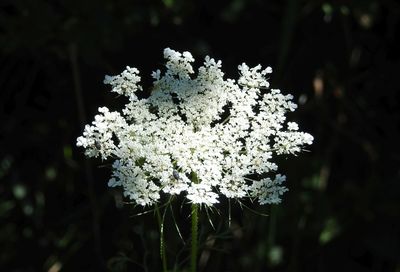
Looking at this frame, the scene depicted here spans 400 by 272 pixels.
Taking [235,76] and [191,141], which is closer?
[191,141]

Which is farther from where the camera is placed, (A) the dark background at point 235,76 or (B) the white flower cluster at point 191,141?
(A) the dark background at point 235,76

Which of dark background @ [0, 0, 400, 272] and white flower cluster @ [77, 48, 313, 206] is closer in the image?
white flower cluster @ [77, 48, 313, 206]

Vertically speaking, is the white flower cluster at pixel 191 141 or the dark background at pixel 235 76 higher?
the dark background at pixel 235 76

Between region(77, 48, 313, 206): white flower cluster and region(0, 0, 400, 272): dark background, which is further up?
region(0, 0, 400, 272): dark background

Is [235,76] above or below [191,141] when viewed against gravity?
above
